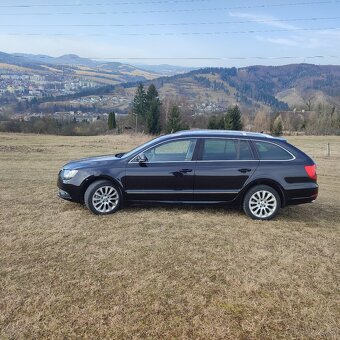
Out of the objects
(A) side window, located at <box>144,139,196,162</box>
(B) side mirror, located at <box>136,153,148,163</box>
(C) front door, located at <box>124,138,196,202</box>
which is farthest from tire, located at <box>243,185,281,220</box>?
(B) side mirror, located at <box>136,153,148,163</box>

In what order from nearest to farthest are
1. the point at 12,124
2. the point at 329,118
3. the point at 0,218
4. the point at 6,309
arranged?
1. the point at 6,309
2. the point at 0,218
3. the point at 12,124
4. the point at 329,118

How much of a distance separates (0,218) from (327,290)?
199 inches

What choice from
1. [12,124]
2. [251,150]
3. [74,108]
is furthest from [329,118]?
[74,108]

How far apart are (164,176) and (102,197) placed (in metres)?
1.14

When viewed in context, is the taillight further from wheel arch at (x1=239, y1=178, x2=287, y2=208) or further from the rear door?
the rear door

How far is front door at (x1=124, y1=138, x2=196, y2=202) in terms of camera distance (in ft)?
20.3

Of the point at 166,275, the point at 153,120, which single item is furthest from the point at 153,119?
the point at 166,275

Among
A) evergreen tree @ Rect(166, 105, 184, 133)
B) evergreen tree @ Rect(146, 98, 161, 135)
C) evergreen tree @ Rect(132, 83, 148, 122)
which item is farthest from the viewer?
evergreen tree @ Rect(132, 83, 148, 122)

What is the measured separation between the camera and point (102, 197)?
20.3 ft

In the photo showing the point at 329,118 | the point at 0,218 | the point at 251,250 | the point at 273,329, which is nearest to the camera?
the point at 273,329

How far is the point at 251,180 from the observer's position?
6.15 m

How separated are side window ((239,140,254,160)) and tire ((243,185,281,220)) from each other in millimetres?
546

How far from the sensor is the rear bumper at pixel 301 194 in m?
6.12

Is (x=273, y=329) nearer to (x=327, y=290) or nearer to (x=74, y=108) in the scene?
(x=327, y=290)
